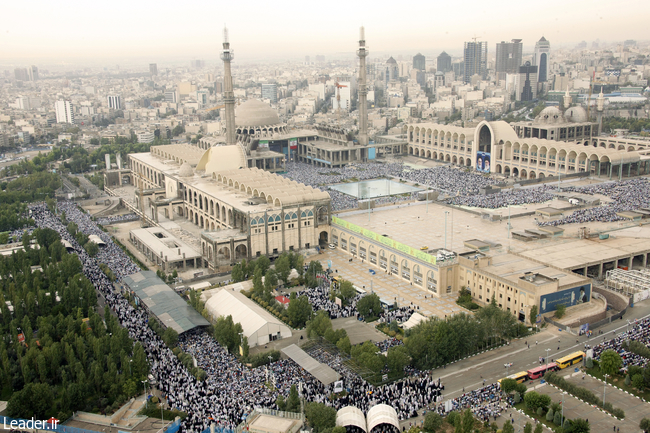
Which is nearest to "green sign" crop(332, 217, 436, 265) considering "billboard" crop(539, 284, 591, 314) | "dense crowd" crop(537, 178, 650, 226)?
"billboard" crop(539, 284, 591, 314)

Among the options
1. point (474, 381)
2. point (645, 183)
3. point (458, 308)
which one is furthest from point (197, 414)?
point (645, 183)

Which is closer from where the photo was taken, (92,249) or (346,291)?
(346,291)

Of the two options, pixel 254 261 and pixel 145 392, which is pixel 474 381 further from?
pixel 254 261

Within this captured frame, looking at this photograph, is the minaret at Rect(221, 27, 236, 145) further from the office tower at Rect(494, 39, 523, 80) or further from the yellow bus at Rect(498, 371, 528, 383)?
the office tower at Rect(494, 39, 523, 80)

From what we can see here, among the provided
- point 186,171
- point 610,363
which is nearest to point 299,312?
point 610,363

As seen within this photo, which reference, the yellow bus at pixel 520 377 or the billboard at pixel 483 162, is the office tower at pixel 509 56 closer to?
the billboard at pixel 483 162

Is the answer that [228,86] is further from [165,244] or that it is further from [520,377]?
[520,377]
